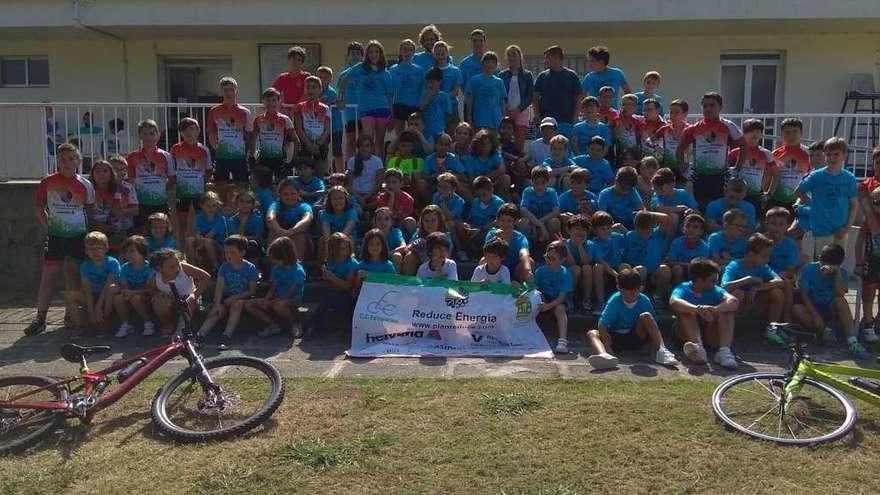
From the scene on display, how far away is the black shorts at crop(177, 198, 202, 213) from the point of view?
862cm

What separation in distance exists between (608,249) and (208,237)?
4.20 m

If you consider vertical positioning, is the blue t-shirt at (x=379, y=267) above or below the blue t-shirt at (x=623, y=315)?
above

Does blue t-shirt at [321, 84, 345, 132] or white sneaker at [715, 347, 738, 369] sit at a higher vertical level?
blue t-shirt at [321, 84, 345, 132]

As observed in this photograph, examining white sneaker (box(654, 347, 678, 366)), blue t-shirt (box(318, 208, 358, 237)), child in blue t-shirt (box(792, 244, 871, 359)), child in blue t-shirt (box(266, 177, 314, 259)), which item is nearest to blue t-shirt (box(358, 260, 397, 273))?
blue t-shirt (box(318, 208, 358, 237))

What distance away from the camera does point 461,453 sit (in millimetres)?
4371

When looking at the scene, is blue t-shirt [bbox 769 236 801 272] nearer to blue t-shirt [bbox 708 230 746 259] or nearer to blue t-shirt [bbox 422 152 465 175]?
blue t-shirt [bbox 708 230 746 259]

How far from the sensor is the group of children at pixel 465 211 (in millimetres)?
6969

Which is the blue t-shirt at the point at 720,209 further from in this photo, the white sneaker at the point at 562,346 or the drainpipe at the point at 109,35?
the drainpipe at the point at 109,35

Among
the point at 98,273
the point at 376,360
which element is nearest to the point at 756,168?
the point at 376,360

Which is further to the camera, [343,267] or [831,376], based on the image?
[343,267]

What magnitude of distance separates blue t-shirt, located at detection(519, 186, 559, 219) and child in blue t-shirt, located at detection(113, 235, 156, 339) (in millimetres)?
3972

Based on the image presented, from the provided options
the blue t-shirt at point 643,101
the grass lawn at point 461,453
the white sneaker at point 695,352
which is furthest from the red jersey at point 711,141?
the grass lawn at point 461,453

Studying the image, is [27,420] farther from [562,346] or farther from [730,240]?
[730,240]

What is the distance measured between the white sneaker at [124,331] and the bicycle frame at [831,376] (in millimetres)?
5893
